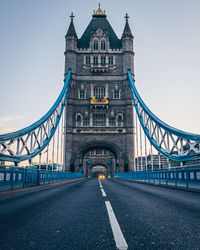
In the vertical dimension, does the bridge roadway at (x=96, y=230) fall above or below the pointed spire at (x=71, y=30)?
below

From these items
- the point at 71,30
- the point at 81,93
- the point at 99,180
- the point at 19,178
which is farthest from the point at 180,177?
the point at 71,30

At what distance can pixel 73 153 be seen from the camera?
39.8 metres

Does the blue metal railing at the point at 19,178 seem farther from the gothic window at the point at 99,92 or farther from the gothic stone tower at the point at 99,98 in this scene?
the gothic window at the point at 99,92

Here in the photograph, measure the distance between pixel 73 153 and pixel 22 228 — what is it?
120 ft

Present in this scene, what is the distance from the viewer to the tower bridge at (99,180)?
3.12 metres

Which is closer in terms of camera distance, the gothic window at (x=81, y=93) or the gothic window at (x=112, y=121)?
the gothic window at (x=112, y=121)

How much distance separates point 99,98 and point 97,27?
17317mm

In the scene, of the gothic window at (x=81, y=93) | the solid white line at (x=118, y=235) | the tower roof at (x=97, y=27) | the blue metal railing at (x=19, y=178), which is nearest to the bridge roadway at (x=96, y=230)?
the solid white line at (x=118, y=235)

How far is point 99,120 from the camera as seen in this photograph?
41938 mm

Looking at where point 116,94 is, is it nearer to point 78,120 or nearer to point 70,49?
point 78,120

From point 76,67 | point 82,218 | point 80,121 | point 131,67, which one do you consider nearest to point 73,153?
point 80,121

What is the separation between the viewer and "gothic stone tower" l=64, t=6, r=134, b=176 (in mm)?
39969

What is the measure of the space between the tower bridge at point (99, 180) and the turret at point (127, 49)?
197 mm

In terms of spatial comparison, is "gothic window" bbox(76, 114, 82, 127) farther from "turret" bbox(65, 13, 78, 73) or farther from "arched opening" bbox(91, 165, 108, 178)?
"arched opening" bbox(91, 165, 108, 178)
